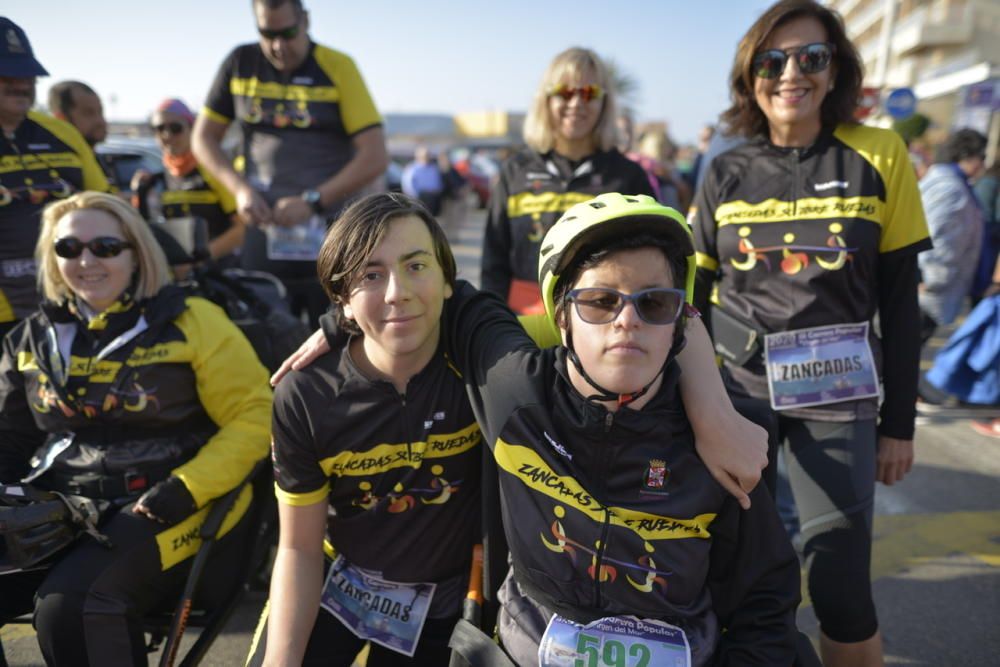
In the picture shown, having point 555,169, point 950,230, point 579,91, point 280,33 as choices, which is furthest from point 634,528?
point 950,230

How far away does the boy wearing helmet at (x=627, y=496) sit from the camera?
4.82 feet

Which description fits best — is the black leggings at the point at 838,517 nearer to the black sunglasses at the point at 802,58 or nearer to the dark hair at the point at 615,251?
the dark hair at the point at 615,251

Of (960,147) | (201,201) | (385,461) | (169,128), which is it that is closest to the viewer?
(385,461)

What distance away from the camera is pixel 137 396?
2188 mm

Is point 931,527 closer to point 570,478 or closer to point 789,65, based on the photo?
point 789,65

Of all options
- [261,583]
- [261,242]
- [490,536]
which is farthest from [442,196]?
[490,536]

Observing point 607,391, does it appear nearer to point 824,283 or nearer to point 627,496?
point 627,496

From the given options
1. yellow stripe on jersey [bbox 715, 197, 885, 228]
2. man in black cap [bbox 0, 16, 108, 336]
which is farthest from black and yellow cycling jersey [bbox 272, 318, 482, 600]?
man in black cap [bbox 0, 16, 108, 336]

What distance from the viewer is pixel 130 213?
2.38m

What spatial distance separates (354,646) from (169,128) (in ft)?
11.5

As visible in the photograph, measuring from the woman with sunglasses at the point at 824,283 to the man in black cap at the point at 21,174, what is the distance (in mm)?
2954

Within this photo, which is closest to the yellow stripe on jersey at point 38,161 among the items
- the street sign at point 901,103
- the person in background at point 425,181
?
the person in background at point 425,181

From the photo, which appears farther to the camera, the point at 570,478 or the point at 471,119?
the point at 471,119

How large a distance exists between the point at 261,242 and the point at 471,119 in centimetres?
5502
